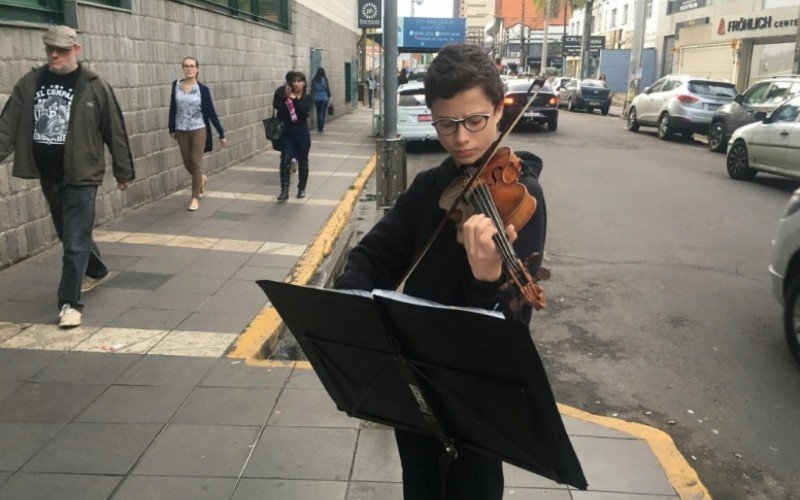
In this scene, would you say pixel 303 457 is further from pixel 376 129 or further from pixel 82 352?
pixel 376 129

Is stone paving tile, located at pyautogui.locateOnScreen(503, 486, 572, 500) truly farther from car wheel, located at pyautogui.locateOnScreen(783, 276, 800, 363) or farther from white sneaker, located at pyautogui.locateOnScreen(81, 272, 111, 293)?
white sneaker, located at pyautogui.locateOnScreen(81, 272, 111, 293)

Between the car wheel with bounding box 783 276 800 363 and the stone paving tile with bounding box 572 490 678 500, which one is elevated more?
the car wheel with bounding box 783 276 800 363

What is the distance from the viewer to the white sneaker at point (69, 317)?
4.76m

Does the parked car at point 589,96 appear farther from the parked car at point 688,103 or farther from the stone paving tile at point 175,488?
the stone paving tile at point 175,488

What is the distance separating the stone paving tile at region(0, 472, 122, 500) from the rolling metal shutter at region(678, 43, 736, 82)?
100 feet

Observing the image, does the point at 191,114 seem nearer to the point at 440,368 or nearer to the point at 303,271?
the point at 303,271

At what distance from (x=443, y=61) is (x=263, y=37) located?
14.0 m

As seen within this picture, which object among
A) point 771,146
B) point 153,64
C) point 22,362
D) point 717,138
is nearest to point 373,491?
point 22,362

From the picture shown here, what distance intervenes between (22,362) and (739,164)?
38.5ft

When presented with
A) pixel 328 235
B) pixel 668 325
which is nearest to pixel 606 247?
pixel 668 325

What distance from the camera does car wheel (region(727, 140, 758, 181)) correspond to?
12.1m

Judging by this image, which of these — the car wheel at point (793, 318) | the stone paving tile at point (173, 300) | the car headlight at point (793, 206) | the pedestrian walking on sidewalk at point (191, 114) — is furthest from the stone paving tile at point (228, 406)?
the pedestrian walking on sidewalk at point (191, 114)

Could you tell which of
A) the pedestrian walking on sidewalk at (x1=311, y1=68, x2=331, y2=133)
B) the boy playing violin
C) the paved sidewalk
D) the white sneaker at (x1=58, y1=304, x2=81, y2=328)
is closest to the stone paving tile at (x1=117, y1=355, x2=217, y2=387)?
the paved sidewalk

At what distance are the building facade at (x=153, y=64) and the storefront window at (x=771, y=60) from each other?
18703mm
